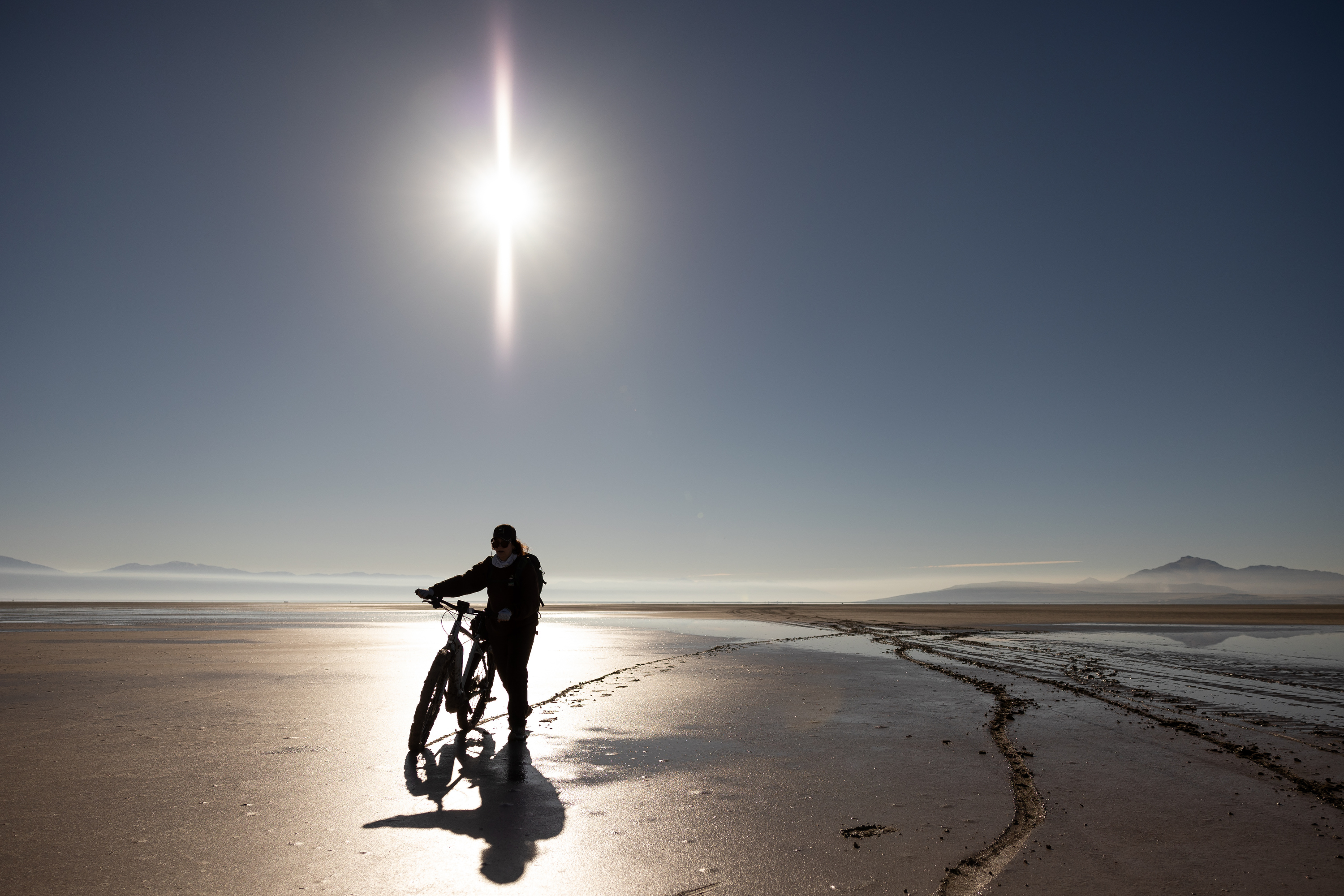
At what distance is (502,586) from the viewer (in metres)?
8.64

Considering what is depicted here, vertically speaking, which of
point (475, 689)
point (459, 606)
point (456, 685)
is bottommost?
point (475, 689)

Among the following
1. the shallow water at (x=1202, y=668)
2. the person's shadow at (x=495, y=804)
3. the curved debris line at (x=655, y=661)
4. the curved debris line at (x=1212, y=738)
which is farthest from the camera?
the shallow water at (x=1202, y=668)

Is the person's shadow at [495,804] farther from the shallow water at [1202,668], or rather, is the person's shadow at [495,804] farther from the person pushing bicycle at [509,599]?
the shallow water at [1202,668]

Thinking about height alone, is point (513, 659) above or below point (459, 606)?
below

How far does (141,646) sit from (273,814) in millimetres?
19226

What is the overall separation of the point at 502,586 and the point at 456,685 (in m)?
1.19

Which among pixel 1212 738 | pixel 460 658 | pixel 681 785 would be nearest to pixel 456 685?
pixel 460 658

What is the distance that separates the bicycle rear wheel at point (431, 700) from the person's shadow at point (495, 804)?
0.55 feet

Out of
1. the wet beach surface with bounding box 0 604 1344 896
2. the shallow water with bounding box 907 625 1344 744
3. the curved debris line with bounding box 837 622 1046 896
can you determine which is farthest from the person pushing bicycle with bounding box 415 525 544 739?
the shallow water with bounding box 907 625 1344 744

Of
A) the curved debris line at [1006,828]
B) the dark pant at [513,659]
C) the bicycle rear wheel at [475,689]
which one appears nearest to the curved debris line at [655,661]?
the bicycle rear wheel at [475,689]

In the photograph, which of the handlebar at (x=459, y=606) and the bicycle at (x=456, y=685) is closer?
the bicycle at (x=456, y=685)

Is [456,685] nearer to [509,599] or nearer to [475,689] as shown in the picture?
[475,689]

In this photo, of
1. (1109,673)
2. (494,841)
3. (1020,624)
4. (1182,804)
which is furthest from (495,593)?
(1020,624)

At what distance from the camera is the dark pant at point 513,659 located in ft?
28.6
